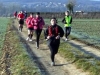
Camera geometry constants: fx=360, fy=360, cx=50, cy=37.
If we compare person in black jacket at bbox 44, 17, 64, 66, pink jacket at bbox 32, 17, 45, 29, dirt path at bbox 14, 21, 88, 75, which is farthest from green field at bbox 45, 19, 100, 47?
person in black jacket at bbox 44, 17, 64, 66

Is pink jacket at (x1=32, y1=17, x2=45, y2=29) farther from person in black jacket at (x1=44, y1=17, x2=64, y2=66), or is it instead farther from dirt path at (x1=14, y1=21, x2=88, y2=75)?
person in black jacket at (x1=44, y1=17, x2=64, y2=66)

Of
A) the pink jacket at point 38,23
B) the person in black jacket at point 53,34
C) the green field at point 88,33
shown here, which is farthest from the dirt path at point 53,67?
the green field at point 88,33

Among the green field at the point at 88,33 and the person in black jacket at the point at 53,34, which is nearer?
the person in black jacket at the point at 53,34

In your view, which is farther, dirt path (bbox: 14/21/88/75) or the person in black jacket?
the person in black jacket

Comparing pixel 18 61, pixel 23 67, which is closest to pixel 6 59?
pixel 18 61

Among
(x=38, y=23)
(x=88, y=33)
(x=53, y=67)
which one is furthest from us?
(x=88, y=33)

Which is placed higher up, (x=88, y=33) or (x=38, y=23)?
(x=38, y=23)

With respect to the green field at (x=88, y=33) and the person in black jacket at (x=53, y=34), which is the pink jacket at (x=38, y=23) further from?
the person in black jacket at (x=53, y=34)

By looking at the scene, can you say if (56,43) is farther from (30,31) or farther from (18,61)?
(30,31)

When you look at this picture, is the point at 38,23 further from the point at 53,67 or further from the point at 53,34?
the point at 53,67

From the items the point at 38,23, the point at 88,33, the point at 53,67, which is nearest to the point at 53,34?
the point at 53,67

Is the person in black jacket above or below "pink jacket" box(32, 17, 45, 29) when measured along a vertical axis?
above

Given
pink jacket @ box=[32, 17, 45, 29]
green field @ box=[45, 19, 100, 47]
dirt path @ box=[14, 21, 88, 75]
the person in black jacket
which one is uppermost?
the person in black jacket

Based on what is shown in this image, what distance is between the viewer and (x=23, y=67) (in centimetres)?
1330
